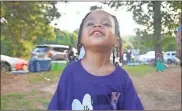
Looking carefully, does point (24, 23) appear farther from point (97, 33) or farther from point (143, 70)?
point (97, 33)

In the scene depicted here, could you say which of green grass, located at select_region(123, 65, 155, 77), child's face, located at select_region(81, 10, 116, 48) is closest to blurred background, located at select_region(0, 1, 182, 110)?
green grass, located at select_region(123, 65, 155, 77)

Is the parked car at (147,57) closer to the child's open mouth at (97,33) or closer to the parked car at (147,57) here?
the parked car at (147,57)

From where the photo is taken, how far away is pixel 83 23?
42.4 inches

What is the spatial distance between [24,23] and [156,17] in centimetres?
138

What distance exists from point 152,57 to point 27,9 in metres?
1.47

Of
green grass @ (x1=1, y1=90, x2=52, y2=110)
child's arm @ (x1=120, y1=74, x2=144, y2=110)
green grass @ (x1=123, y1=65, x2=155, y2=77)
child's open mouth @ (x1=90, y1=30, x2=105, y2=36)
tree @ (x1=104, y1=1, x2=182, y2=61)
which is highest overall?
tree @ (x1=104, y1=1, x2=182, y2=61)

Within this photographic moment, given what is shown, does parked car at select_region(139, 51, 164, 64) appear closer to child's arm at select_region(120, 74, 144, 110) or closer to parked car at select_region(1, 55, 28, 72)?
parked car at select_region(1, 55, 28, 72)

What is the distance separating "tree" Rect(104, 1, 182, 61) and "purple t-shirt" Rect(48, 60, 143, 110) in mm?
1461

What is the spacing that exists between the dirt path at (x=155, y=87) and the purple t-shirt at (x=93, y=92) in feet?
5.29

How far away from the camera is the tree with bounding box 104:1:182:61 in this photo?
249 centimetres

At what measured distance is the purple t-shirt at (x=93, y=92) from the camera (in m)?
0.98

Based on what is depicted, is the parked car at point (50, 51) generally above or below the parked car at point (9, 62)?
above

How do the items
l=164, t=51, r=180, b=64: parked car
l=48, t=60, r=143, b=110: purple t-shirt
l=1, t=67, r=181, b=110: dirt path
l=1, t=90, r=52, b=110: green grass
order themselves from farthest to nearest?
1. l=1, t=90, r=52, b=110: green grass
2. l=1, t=67, r=181, b=110: dirt path
3. l=164, t=51, r=180, b=64: parked car
4. l=48, t=60, r=143, b=110: purple t-shirt

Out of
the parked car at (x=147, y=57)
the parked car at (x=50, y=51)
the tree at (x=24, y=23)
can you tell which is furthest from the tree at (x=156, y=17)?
the tree at (x=24, y=23)
